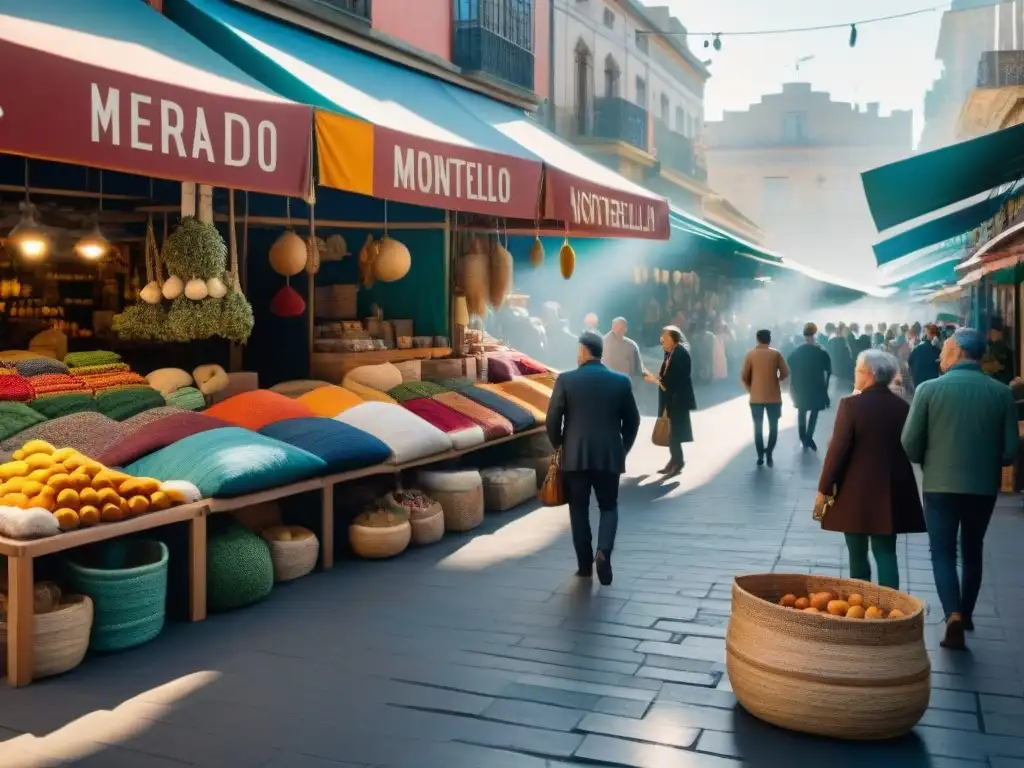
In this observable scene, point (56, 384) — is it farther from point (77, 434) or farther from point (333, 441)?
point (333, 441)

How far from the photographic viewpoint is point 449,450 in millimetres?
8938

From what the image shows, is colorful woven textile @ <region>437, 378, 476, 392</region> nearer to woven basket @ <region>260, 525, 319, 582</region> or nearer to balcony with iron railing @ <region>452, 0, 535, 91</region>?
woven basket @ <region>260, 525, 319, 582</region>

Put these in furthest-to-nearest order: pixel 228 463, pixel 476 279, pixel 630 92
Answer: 1. pixel 630 92
2. pixel 476 279
3. pixel 228 463

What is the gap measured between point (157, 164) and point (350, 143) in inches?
66.8

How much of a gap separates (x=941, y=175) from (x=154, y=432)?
21.1 feet

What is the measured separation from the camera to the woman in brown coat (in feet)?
19.0

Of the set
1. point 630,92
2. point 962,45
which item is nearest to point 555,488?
point 630,92

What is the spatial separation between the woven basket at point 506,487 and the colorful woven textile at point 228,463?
2817 mm

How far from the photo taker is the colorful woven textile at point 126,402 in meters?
7.27

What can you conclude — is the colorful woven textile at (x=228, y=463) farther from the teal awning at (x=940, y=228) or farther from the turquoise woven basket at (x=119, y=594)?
the teal awning at (x=940, y=228)

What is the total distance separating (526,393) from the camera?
11.2m

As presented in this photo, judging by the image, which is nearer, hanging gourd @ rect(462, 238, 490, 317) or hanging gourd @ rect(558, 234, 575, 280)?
hanging gourd @ rect(558, 234, 575, 280)

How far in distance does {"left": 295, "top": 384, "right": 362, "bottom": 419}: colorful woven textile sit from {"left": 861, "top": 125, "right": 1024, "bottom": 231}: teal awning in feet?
14.4

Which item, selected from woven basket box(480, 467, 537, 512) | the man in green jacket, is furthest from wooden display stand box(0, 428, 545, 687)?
the man in green jacket
